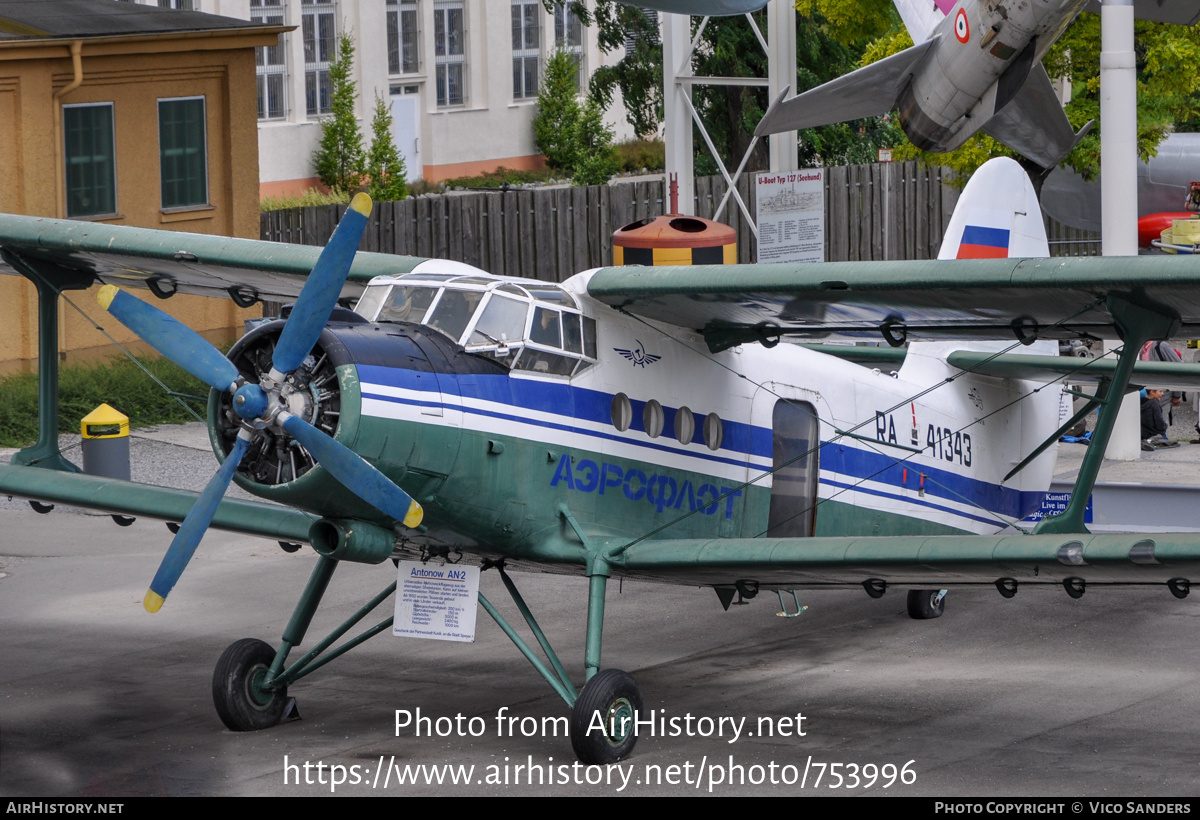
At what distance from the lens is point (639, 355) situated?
346 inches

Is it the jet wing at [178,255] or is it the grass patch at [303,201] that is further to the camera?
the grass patch at [303,201]

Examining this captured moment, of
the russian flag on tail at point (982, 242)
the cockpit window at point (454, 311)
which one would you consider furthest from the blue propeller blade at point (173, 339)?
the russian flag on tail at point (982, 242)

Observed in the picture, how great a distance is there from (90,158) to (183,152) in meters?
1.46

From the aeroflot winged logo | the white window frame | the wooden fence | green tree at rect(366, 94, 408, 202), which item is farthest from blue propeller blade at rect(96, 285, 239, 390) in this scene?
the white window frame

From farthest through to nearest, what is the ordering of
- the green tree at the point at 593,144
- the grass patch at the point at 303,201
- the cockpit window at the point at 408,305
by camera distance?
1. the green tree at the point at 593,144
2. the grass patch at the point at 303,201
3. the cockpit window at the point at 408,305

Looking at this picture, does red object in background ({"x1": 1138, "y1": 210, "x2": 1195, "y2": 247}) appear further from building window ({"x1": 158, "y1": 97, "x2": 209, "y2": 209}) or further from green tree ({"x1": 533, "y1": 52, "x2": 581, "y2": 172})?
green tree ({"x1": 533, "y1": 52, "x2": 581, "y2": 172})

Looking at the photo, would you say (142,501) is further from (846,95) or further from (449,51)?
(449,51)

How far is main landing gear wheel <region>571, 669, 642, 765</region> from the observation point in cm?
778

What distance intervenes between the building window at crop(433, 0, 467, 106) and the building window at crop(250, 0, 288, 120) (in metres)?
5.55

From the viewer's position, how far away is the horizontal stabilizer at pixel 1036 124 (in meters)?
15.8

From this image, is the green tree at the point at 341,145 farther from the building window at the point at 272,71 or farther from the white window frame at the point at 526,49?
the white window frame at the point at 526,49

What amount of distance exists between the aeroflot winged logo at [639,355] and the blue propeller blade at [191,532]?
7.69 ft
